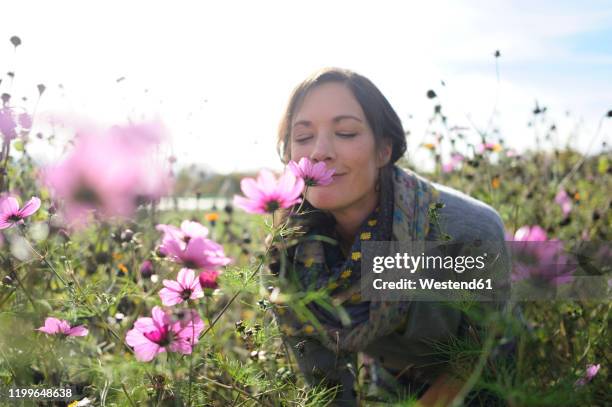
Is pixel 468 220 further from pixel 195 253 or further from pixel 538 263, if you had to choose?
pixel 195 253

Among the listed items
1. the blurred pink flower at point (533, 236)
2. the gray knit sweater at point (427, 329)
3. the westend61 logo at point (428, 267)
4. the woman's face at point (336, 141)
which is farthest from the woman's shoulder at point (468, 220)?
the blurred pink flower at point (533, 236)

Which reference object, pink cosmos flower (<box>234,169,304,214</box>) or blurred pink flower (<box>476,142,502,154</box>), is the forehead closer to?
pink cosmos flower (<box>234,169,304,214</box>)

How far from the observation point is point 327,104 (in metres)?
1.23

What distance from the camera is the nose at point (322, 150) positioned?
1.13 meters

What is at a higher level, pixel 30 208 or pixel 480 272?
pixel 30 208

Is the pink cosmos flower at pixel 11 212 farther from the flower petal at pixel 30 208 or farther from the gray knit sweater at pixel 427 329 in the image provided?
the gray knit sweater at pixel 427 329

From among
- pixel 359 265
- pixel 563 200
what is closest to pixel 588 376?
pixel 359 265

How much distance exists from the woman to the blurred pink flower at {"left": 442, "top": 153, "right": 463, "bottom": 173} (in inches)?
37.9

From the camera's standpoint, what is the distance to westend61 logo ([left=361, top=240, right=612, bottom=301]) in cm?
84

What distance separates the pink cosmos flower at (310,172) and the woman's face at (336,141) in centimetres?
35

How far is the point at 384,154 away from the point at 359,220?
6.6 inches

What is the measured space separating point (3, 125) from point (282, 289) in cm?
62

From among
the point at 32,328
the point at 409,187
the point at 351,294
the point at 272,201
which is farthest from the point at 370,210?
the point at 32,328

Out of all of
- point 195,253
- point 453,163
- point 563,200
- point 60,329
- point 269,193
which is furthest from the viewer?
point 453,163
